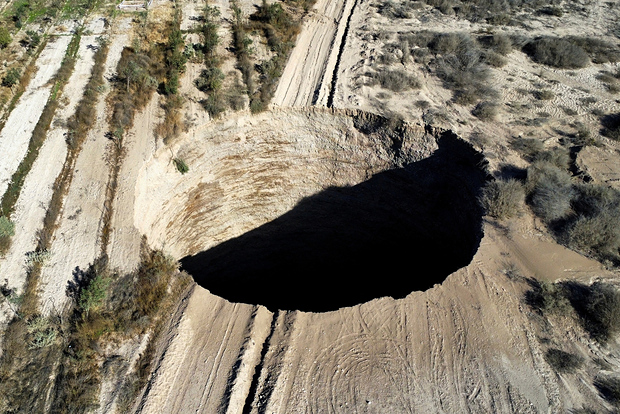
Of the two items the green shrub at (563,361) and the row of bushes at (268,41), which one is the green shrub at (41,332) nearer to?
the row of bushes at (268,41)

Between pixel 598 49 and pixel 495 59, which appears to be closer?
pixel 495 59

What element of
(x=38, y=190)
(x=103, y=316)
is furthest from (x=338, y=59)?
(x=103, y=316)

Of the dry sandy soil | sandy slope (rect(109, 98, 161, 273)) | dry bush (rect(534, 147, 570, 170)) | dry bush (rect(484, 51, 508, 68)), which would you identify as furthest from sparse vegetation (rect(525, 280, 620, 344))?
dry bush (rect(484, 51, 508, 68))

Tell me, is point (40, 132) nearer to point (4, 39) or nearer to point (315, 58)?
point (4, 39)

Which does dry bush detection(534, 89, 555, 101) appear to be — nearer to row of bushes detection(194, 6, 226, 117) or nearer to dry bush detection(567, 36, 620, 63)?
dry bush detection(567, 36, 620, 63)

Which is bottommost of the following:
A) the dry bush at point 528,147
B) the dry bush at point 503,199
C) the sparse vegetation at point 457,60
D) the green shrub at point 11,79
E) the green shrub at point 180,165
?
the green shrub at point 180,165

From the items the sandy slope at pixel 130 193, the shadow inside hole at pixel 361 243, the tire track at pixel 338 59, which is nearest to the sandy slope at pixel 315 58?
the tire track at pixel 338 59
